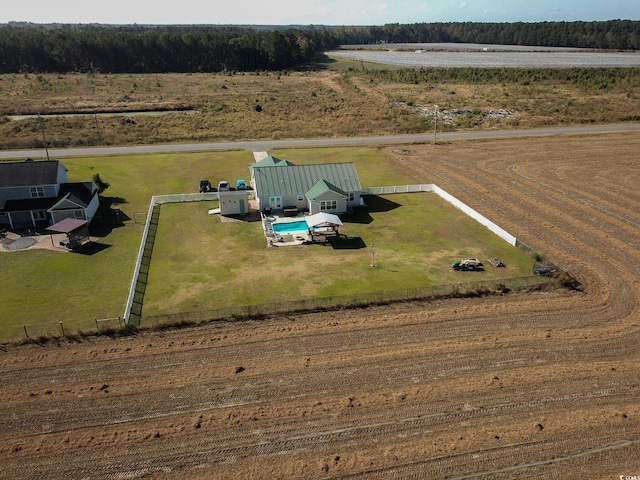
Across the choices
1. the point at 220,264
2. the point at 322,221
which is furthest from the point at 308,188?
the point at 220,264

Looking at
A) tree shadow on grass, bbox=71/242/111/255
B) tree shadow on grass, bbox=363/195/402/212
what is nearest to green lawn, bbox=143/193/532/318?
tree shadow on grass, bbox=363/195/402/212

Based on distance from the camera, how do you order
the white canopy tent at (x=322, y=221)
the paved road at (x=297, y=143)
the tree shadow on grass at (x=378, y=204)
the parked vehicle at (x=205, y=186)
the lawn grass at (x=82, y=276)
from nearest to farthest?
the lawn grass at (x=82, y=276)
the white canopy tent at (x=322, y=221)
the tree shadow on grass at (x=378, y=204)
the parked vehicle at (x=205, y=186)
the paved road at (x=297, y=143)

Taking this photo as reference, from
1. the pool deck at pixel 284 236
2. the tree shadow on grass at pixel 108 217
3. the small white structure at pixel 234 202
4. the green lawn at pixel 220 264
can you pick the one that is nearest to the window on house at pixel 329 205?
the green lawn at pixel 220 264

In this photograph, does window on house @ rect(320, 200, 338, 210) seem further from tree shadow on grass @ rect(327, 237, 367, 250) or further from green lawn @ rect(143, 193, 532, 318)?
tree shadow on grass @ rect(327, 237, 367, 250)

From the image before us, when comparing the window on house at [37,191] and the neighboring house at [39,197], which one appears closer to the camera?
the neighboring house at [39,197]

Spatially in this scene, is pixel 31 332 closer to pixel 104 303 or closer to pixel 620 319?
pixel 104 303

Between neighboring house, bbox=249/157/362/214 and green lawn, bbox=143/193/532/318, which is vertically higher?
neighboring house, bbox=249/157/362/214

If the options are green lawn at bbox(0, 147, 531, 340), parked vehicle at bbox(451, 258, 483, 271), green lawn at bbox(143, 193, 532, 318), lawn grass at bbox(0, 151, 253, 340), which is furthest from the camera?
parked vehicle at bbox(451, 258, 483, 271)

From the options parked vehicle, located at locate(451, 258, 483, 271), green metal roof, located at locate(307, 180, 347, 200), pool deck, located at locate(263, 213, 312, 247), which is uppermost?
green metal roof, located at locate(307, 180, 347, 200)

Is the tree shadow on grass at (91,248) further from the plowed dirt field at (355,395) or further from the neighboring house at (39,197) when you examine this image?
the plowed dirt field at (355,395)
